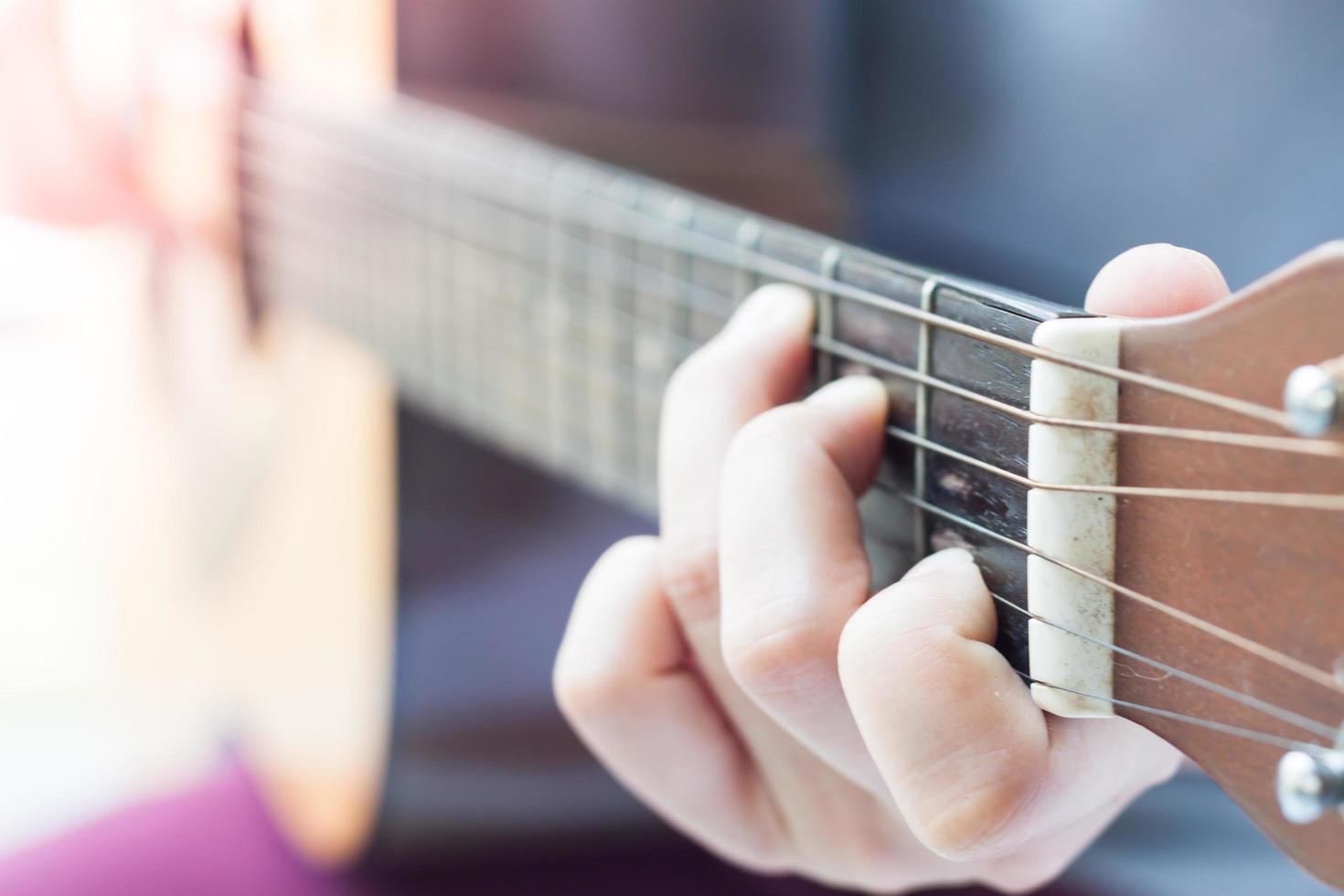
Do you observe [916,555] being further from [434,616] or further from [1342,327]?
[434,616]

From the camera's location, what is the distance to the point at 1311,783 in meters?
0.26

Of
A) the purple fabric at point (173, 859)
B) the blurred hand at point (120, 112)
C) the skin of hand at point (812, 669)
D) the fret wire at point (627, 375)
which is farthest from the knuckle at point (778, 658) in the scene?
the blurred hand at point (120, 112)

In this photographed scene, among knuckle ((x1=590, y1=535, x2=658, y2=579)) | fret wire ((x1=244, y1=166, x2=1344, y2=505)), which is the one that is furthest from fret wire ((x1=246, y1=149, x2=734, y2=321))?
fret wire ((x1=244, y1=166, x2=1344, y2=505))

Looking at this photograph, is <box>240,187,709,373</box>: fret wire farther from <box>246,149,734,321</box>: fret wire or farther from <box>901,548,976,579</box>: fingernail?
<box>901,548,976,579</box>: fingernail

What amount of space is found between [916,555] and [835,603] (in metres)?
0.05

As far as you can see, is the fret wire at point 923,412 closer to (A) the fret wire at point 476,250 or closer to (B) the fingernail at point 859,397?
(B) the fingernail at point 859,397

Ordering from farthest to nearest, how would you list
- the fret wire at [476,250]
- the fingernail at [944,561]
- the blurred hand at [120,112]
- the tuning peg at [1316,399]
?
the blurred hand at [120,112]
the fret wire at [476,250]
the fingernail at [944,561]
the tuning peg at [1316,399]

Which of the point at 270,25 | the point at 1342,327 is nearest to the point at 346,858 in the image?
the point at 270,25

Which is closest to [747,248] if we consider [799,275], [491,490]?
[799,275]

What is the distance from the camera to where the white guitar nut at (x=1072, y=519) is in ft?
1.04

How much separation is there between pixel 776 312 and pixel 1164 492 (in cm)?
19

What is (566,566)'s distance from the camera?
3.10ft

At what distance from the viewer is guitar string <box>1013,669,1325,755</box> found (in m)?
0.28

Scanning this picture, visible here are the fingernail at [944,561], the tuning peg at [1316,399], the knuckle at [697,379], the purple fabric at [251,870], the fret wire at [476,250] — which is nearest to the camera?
the tuning peg at [1316,399]
